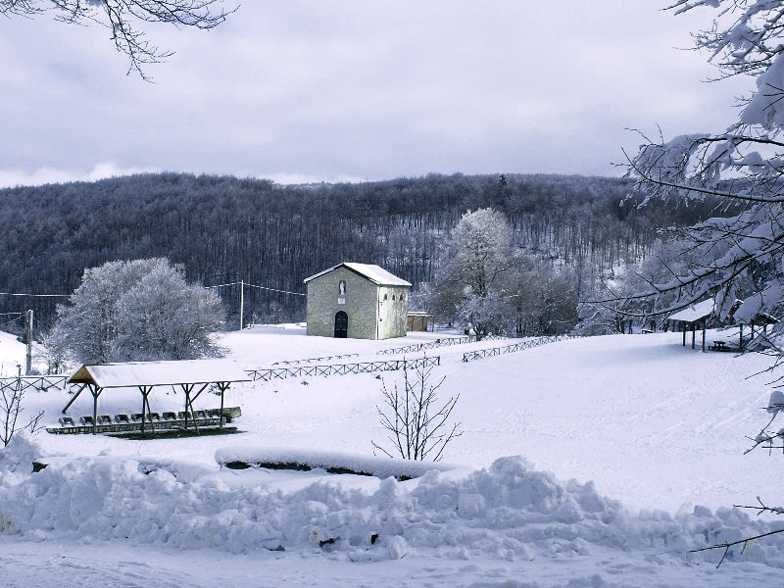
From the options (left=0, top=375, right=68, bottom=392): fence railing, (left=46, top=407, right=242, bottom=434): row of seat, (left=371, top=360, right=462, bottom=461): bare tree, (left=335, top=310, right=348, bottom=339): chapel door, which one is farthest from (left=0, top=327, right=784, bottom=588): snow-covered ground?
(left=335, top=310, right=348, bottom=339): chapel door

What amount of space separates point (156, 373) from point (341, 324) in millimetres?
29922

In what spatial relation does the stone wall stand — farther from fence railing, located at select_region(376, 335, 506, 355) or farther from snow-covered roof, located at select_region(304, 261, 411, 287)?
fence railing, located at select_region(376, 335, 506, 355)

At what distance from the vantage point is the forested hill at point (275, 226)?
131000mm

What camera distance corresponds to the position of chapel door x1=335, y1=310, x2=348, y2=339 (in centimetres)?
5825

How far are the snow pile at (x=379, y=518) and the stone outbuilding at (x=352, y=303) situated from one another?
47523mm

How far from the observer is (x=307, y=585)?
21.3ft

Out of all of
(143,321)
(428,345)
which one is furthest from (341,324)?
(143,321)

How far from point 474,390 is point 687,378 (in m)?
10.2

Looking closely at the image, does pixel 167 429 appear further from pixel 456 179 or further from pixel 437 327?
pixel 456 179

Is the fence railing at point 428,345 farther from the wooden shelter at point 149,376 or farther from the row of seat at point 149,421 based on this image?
the wooden shelter at point 149,376

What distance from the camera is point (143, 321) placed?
42406mm

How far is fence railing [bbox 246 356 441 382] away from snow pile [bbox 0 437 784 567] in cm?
2795

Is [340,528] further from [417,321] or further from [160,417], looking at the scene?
[417,321]

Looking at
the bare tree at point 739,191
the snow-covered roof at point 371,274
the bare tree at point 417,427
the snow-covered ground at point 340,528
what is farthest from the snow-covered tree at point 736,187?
the snow-covered roof at point 371,274
